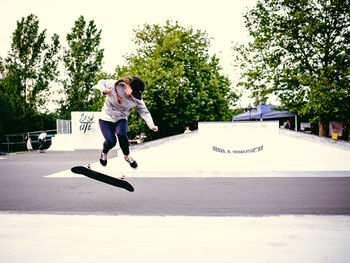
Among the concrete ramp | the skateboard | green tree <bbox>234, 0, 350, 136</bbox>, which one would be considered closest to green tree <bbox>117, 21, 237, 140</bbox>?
green tree <bbox>234, 0, 350, 136</bbox>

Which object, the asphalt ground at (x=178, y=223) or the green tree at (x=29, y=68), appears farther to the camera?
the green tree at (x=29, y=68)

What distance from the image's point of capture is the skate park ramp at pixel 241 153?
43.7ft

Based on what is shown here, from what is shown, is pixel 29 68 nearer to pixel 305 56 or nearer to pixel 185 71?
pixel 185 71

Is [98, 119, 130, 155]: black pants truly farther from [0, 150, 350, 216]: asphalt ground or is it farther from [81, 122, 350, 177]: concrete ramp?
[81, 122, 350, 177]: concrete ramp

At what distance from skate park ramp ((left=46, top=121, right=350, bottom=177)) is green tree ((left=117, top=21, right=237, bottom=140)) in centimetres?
976

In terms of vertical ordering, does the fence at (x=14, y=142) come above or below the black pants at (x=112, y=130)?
below

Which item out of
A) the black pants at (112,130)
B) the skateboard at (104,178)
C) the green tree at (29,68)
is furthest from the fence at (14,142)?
the black pants at (112,130)

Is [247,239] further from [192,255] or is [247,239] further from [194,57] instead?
[194,57]

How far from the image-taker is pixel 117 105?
459 centimetres

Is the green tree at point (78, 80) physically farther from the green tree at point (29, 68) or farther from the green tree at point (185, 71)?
the green tree at point (185, 71)

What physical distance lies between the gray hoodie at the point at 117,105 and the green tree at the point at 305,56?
1856 centimetres

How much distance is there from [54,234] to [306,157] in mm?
10289

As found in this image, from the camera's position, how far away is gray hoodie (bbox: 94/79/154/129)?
176 inches

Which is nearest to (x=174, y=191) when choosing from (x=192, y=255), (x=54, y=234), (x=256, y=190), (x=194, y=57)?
(x=256, y=190)
